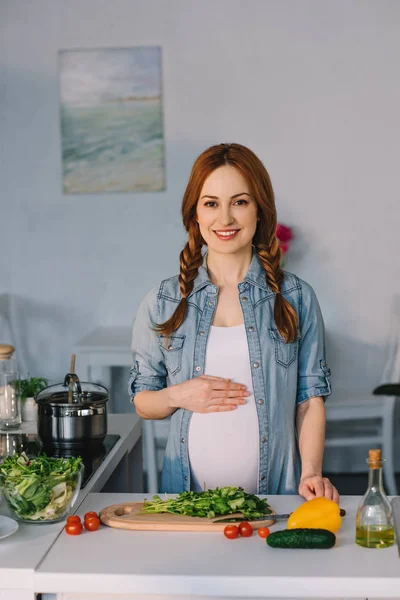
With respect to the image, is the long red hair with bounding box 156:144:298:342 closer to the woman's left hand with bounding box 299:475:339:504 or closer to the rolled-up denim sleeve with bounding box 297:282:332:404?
the rolled-up denim sleeve with bounding box 297:282:332:404

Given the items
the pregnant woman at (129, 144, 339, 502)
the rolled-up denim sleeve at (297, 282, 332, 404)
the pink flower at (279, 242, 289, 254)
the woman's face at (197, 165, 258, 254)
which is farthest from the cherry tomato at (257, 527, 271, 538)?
the pink flower at (279, 242, 289, 254)

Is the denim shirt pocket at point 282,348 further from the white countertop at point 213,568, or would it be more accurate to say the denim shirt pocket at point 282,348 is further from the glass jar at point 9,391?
the glass jar at point 9,391

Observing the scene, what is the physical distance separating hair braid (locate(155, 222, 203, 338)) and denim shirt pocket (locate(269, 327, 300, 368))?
0.72 feet

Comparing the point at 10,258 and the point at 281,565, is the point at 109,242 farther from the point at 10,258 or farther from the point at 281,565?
the point at 281,565

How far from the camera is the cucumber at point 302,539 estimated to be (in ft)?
4.75

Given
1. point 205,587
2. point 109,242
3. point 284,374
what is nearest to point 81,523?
point 205,587

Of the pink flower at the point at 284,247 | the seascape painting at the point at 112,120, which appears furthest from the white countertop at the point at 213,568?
the seascape painting at the point at 112,120

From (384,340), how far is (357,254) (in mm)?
513

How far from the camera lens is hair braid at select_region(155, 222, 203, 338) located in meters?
1.94

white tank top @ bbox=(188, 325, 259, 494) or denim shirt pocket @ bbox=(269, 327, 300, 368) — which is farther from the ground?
denim shirt pocket @ bbox=(269, 327, 300, 368)

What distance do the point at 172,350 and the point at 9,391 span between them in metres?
0.64

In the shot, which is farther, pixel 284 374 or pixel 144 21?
pixel 144 21

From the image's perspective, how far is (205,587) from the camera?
4.43ft

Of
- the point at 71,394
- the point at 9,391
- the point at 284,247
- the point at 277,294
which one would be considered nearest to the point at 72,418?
the point at 71,394
